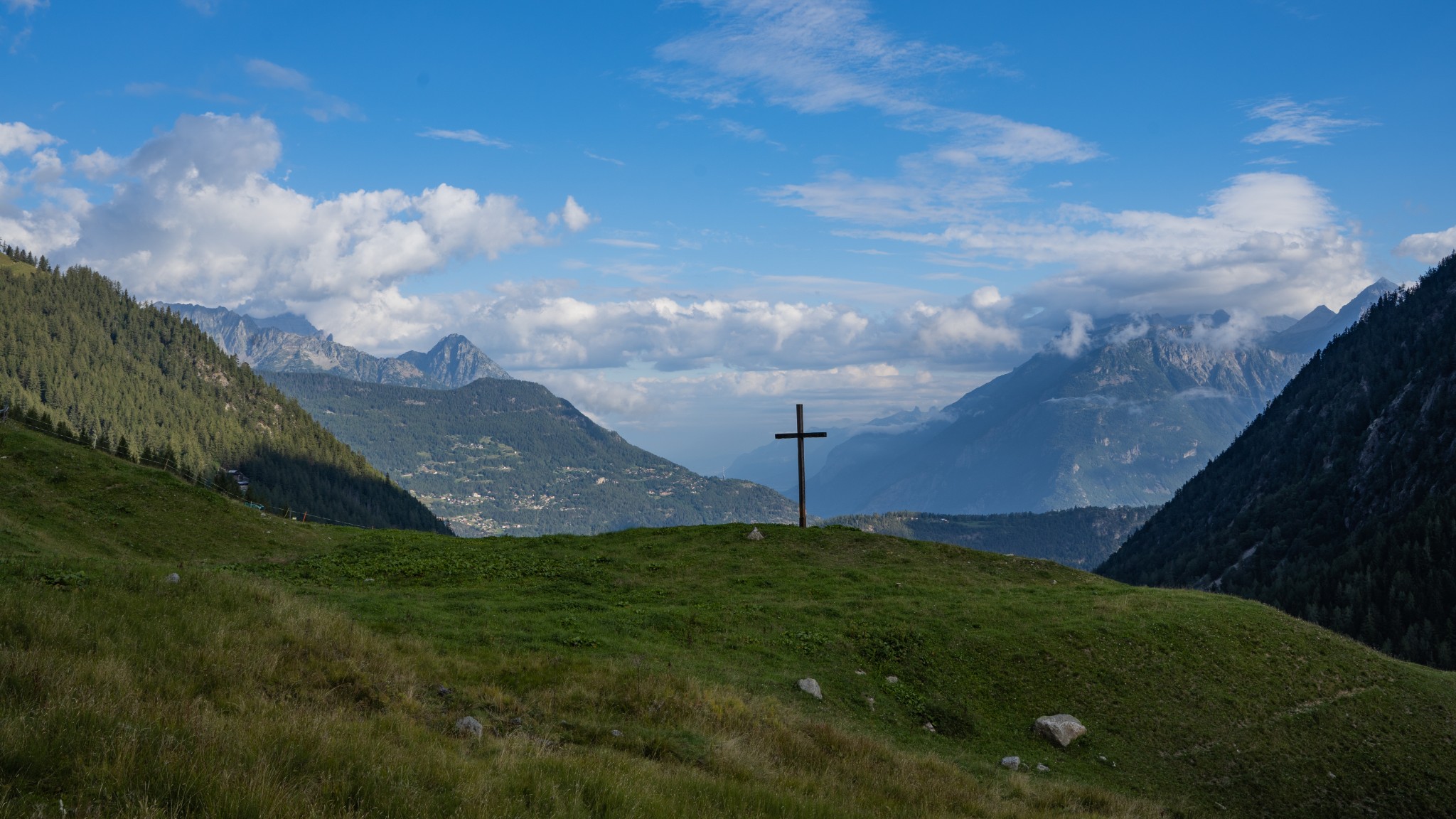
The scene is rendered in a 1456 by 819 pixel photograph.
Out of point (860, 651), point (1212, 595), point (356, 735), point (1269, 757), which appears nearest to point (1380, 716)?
point (1269, 757)

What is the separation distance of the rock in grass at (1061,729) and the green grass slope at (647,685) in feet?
1.35

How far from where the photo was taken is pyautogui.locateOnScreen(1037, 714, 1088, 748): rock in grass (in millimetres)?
20484

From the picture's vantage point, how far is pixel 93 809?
6.86 metres

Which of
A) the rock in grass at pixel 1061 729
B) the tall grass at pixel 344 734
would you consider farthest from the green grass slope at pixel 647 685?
the rock in grass at pixel 1061 729

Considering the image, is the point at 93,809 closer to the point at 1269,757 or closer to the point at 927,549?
the point at 1269,757

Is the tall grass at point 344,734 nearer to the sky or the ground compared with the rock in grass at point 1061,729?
nearer to the sky

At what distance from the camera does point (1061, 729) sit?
20.7m

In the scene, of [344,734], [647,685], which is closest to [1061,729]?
[647,685]

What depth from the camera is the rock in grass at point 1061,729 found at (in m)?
20.5

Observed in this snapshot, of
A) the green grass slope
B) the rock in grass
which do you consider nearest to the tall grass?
the green grass slope

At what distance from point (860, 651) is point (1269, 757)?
1151 cm

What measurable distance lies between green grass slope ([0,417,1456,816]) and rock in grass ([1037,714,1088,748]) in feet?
1.35

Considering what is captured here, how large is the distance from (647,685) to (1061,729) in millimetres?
12018

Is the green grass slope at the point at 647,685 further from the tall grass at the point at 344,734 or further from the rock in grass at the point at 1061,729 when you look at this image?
the rock in grass at the point at 1061,729
